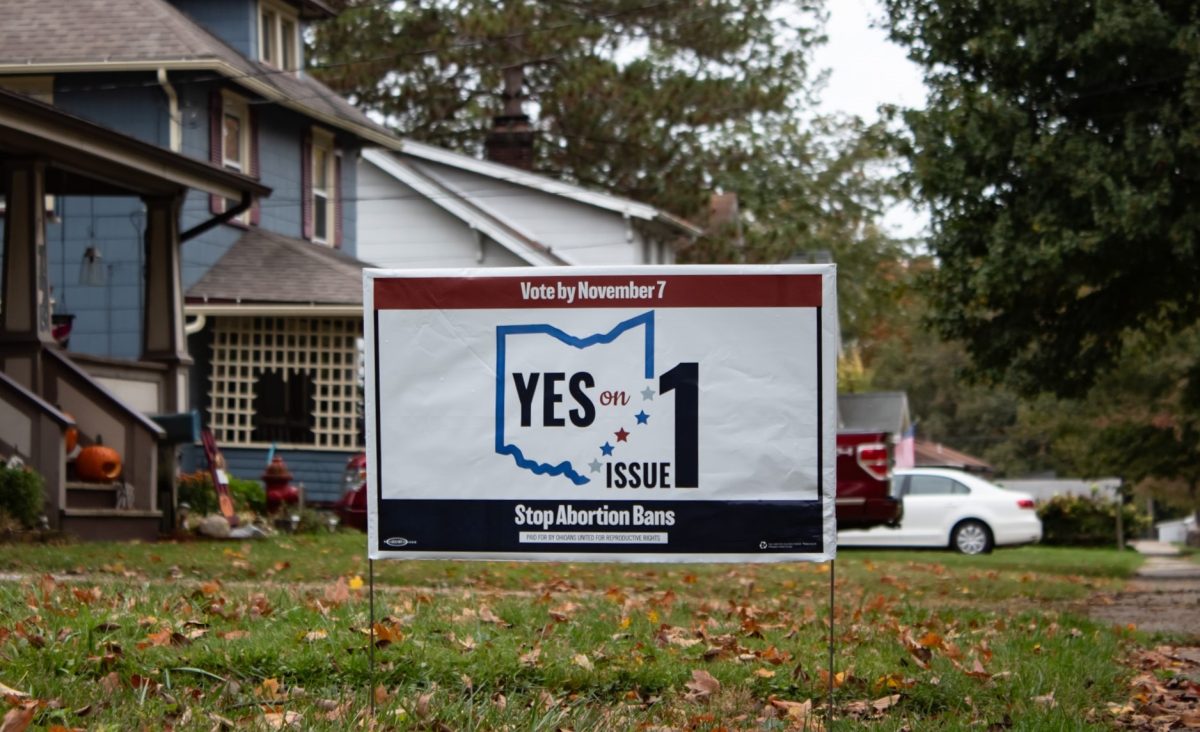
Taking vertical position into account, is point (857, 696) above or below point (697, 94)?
below

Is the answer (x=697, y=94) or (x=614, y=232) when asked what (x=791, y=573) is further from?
(x=697, y=94)

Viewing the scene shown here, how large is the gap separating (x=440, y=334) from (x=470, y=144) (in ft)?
125

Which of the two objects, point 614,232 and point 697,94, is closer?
point 614,232

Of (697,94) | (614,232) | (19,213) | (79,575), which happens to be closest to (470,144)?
(697,94)

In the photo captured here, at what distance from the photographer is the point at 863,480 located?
2186 cm

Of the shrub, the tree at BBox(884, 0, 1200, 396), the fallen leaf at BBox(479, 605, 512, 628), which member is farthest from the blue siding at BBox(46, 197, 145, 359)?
the shrub

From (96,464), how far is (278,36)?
13474mm

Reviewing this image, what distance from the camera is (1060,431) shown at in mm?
30188

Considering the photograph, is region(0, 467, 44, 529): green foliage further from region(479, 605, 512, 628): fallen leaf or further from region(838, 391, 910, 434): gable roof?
region(838, 391, 910, 434): gable roof

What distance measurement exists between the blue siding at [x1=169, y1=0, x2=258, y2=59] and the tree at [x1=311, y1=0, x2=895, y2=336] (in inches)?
425

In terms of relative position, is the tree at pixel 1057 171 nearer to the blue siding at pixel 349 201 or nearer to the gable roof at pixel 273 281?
the gable roof at pixel 273 281

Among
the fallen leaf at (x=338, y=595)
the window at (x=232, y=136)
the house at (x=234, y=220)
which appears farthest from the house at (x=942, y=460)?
the fallen leaf at (x=338, y=595)

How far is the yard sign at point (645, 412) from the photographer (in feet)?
19.1

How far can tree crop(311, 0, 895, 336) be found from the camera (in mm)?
39281
